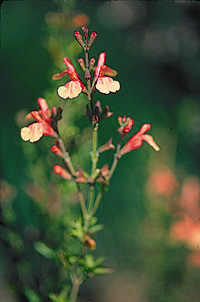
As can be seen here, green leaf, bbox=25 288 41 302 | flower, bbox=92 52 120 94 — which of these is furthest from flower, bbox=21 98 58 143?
green leaf, bbox=25 288 41 302

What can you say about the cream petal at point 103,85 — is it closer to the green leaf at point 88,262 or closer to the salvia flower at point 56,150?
the salvia flower at point 56,150

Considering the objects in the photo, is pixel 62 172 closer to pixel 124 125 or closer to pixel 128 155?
pixel 124 125

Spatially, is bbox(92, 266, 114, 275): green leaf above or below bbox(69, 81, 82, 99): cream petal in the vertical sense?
below

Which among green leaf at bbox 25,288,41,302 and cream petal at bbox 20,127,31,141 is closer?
cream petal at bbox 20,127,31,141

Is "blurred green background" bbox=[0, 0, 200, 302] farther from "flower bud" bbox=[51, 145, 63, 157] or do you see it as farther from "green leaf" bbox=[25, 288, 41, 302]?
"flower bud" bbox=[51, 145, 63, 157]

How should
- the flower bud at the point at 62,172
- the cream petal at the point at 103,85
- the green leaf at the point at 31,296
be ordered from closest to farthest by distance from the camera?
the cream petal at the point at 103,85 → the flower bud at the point at 62,172 → the green leaf at the point at 31,296

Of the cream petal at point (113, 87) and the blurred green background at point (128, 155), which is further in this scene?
the blurred green background at point (128, 155)

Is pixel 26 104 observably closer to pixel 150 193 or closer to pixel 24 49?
pixel 24 49

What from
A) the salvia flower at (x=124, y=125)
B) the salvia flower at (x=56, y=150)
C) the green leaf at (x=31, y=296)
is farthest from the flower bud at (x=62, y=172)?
the green leaf at (x=31, y=296)
